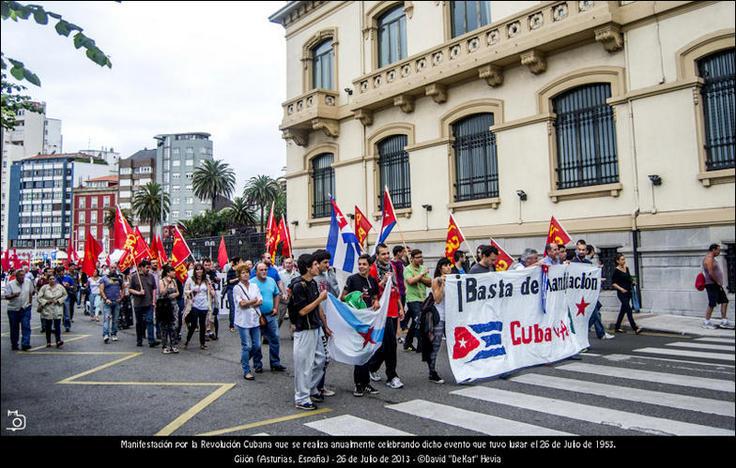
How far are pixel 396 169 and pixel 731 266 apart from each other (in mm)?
11381

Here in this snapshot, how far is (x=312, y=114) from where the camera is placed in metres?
21.7

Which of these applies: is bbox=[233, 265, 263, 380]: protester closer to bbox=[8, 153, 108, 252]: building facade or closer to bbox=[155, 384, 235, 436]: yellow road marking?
bbox=[155, 384, 235, 436]: yellow road marking

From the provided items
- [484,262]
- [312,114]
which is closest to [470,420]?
[484,262]

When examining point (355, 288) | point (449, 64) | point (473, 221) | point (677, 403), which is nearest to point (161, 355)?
point (355, 288)

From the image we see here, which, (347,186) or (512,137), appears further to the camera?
(347,186)

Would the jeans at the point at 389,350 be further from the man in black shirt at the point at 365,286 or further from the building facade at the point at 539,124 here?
the building facade at the point at 539,124

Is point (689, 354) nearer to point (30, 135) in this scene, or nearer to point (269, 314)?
point (269, 314)

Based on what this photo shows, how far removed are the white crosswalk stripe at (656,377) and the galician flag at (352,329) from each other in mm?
2964

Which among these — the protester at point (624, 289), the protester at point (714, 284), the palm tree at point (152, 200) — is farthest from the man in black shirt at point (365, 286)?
the protester at point (714, 284)

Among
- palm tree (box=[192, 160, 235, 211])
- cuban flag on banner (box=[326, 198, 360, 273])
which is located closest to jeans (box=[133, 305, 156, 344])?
palm tree (box=[192, 160, 235, 211])

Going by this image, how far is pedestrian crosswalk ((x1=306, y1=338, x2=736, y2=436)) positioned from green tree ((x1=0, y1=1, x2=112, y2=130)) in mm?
3713

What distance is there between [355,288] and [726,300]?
850 cm

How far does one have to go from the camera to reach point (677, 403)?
5590mm
